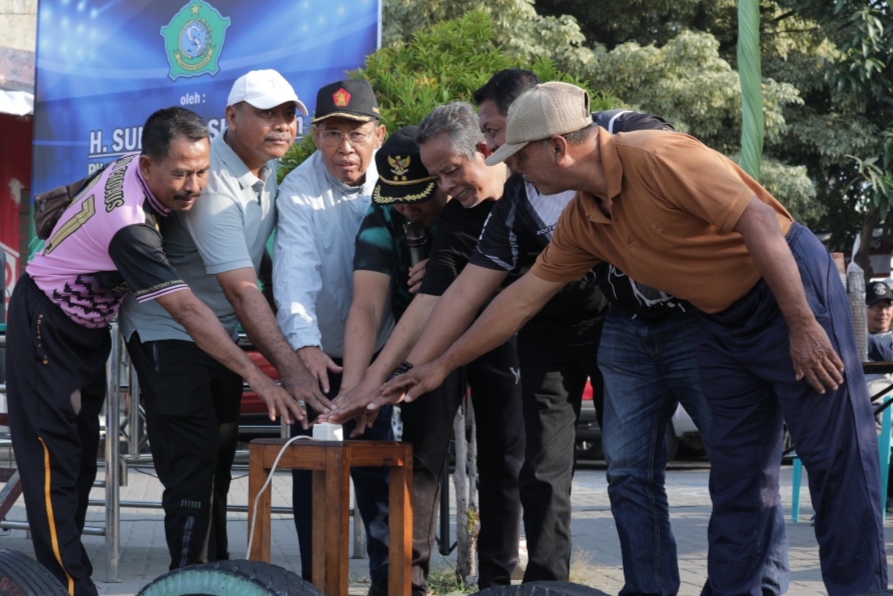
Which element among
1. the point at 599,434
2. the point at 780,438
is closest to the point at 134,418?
the point at 780,438

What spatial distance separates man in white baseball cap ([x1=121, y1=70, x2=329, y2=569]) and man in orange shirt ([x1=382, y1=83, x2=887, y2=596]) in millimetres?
1199

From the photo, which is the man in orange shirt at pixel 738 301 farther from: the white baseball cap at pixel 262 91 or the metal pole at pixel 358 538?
the metal pole at pixel 358 538

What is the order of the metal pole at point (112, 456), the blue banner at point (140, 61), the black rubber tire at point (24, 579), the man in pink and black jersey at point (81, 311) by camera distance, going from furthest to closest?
the blue banner at point (140, 61)
the metal pole at point (112, 456)
the man in pink and black jersey at point (81, 311)
the black rubber tire at point (24, 579)

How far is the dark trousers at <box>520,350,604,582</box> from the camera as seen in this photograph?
148 inches

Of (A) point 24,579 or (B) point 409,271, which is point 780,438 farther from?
(A) point 24,579

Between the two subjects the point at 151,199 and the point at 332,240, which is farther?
the point at 332,240

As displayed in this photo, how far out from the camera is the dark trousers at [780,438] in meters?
2.97

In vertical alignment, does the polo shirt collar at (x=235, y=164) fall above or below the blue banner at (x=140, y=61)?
below

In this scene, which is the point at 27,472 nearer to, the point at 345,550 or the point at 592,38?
the point at 345,550

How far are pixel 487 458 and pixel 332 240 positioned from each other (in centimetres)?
104

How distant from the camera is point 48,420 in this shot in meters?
3.91

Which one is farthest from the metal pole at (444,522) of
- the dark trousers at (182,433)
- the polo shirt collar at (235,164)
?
the polo shirt collar at (235,164)

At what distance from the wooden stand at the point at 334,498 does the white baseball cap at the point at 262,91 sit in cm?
131

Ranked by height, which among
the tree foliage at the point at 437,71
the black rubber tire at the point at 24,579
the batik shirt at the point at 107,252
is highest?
the tree foliage at the point at 437,71
